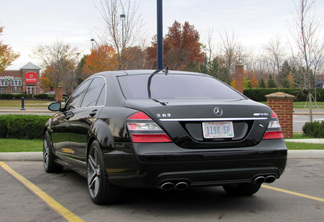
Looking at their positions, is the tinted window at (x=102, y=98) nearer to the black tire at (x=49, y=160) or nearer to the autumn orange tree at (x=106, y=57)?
the black tire at (x=49, y=160)

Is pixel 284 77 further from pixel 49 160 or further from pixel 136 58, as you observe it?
pixel 49 160

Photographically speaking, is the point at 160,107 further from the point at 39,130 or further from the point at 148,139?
the point at 39,130

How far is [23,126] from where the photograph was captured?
11.1 m

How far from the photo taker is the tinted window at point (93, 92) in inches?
215

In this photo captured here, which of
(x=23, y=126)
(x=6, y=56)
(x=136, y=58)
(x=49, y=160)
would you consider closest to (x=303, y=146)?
(x=49, y=160)

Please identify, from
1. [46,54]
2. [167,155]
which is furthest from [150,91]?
[46,54]

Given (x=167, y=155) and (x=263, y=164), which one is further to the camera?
(x=263, y=164)

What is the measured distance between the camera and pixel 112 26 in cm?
1758

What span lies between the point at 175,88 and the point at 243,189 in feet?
5.11

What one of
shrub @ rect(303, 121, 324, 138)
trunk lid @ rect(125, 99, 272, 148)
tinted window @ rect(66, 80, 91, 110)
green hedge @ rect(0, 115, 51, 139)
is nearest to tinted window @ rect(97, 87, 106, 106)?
trunk lid @ rect(125, 99, 272, 148)

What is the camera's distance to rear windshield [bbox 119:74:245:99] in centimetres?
482

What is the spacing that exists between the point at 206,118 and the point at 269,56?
198ft

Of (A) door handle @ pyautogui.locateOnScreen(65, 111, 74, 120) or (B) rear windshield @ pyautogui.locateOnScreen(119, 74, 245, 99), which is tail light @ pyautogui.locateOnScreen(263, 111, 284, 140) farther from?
(A) door handle @ pyautogui.locateOnScreen(65, 111, 74, 120)

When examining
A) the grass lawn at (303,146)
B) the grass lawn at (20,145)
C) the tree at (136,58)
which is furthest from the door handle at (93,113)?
the tree at (136,58)
